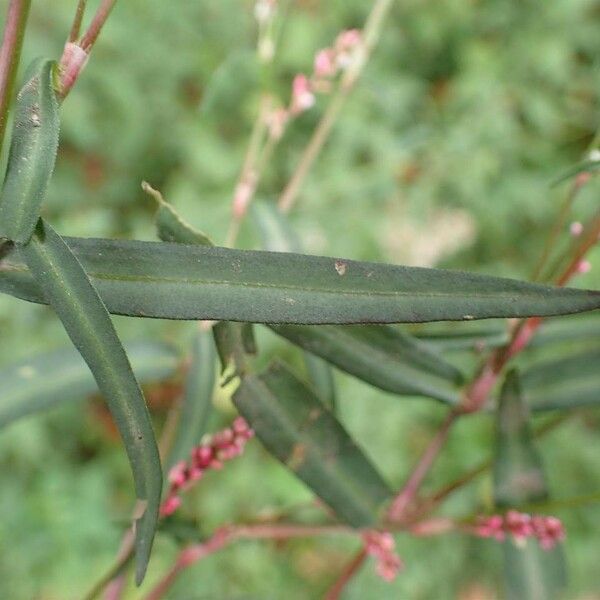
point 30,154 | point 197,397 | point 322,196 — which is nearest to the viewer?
point 30,154

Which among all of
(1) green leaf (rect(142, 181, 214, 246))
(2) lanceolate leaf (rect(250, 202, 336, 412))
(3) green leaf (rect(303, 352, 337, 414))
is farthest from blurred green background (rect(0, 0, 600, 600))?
(1) green leaf (rect(142, 181, 214, 246))

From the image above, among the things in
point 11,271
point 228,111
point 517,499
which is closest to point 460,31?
point 228,111

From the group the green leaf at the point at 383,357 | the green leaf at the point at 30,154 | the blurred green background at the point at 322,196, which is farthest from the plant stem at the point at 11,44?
the blurred green background at the point at 322,196

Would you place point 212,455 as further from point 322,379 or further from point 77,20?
point 77,20

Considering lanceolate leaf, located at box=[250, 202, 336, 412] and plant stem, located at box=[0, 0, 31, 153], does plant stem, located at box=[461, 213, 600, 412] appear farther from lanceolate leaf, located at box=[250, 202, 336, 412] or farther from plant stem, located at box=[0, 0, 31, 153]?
plant stem, located at box=[0, 0, 31, 153]

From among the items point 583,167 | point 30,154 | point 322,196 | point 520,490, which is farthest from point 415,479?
point 322,196

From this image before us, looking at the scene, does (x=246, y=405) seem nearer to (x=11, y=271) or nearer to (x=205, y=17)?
(x=11, y=271)
